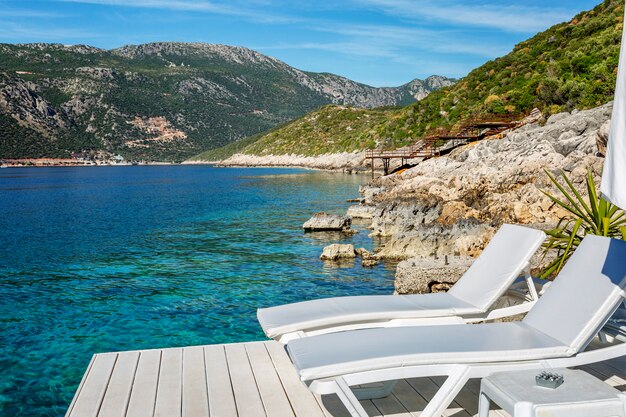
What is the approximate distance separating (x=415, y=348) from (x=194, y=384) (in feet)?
5.96

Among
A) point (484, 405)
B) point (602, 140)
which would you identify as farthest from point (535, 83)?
point (484, 405)

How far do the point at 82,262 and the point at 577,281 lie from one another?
1520 centimetres

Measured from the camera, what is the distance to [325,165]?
7925 cm

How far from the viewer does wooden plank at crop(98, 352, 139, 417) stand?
396 centimetres

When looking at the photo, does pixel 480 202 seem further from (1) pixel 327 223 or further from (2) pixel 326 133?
(2) pixel 326 133

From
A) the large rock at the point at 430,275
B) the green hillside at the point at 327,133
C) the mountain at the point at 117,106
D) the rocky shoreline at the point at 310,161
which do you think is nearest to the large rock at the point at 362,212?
the large rock at the point at 430,275

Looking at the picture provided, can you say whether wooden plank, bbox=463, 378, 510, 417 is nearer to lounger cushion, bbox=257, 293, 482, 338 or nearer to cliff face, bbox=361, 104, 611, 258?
lounger cushion, bbox=257, 293, 482, 338

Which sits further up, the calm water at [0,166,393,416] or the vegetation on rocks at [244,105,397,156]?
the vegetation on rocks at [244,105,397,156]

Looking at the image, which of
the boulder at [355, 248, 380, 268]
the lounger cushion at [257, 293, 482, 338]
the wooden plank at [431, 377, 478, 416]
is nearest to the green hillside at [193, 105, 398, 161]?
the boulder at [355, 248, 380, 268]

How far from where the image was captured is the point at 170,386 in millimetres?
4371

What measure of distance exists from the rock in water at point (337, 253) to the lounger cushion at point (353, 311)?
31.9 ft

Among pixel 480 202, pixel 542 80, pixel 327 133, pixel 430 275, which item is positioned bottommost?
pixel 430 275

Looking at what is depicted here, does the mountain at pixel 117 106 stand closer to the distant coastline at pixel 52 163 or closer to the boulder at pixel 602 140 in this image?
the distant coastline at pixel 52 163

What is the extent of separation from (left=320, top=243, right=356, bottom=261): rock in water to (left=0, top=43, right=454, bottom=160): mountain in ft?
422
